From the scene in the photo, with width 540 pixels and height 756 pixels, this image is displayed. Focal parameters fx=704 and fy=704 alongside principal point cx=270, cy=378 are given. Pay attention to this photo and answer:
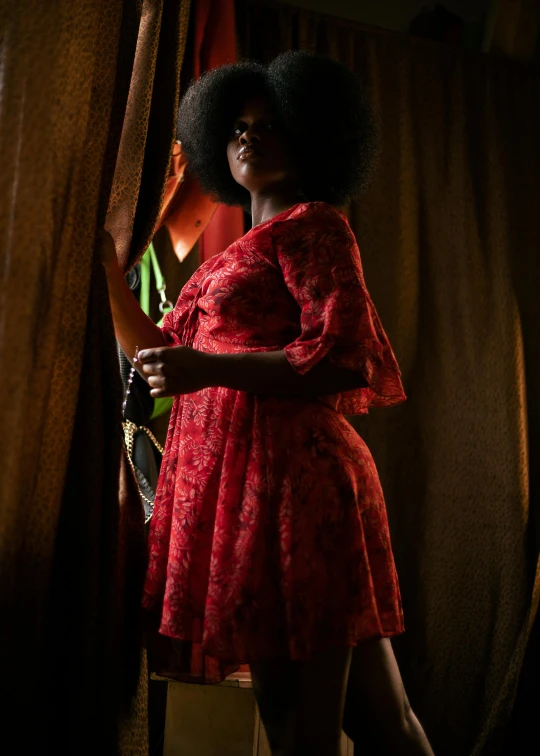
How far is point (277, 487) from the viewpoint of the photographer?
1.03 meters

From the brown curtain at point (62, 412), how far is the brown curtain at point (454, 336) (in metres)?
1.24

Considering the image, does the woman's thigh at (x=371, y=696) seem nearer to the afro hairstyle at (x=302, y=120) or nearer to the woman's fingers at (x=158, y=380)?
the woman's fingers at (x=158, y=380)

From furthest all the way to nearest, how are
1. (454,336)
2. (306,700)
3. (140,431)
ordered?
(454,336) < (140,431) < (306,700)

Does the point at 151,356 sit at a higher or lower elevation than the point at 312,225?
lower

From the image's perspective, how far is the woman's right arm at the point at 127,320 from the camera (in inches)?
49.8

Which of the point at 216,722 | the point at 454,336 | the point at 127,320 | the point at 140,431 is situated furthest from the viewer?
the point at 454,336

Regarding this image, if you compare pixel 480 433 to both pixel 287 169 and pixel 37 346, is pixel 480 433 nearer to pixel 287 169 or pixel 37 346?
pixel 287 169

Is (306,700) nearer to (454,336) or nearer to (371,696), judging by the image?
(371,696)

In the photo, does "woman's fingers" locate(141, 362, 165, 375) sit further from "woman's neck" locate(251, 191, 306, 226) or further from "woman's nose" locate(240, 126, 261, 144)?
"woman's nose" locate(240, 126, 261, 144)

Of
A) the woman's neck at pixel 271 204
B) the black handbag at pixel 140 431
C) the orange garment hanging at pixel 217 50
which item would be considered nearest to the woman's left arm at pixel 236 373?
the woman's neck at pixel 271 204

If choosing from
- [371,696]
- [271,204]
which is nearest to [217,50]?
[271,204]

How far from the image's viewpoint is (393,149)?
2402mm

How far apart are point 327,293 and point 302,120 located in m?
0.44

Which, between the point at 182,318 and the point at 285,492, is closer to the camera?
the point at 285,492
